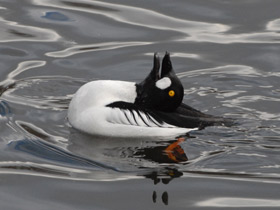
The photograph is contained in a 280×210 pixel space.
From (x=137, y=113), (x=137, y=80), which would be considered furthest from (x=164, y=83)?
(x=137, y=80)

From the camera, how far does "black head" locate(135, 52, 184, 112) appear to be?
1070 cm

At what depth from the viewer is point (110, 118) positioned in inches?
430

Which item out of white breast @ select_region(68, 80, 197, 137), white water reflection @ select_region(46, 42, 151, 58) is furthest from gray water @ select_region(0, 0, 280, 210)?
white breast @ select_region(68, 80, 197, 137)

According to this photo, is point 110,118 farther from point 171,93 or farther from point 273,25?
point 273,25

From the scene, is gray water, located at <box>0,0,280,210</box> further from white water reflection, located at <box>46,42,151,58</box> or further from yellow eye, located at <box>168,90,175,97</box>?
yellow eye, located at <box>168,90,175,97</box>

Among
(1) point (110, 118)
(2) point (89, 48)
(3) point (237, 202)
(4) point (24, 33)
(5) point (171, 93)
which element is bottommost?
(3) point (237, 202)

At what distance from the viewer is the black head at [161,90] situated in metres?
10.7

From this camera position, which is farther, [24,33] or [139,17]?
[139,17]

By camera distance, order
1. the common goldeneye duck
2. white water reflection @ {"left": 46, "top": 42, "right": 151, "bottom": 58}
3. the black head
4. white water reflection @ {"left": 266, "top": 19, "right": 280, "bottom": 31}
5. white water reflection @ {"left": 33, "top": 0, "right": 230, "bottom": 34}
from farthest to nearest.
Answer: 1. white water reflection @ {"left": 33, "top": 0, "right": 230, "bottom": 34}
2. white water reflection @ {"left": 266, "top": 19, "right": 280, "bottom": 31}
3. white water reflection @ {"left": 46, "top": 42, "right": 151, "bottom": 58}
4. the common goldeneye duck
5. the black head

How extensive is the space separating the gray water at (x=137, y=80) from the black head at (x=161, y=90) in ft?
1.75

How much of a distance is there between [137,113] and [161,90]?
0.48m

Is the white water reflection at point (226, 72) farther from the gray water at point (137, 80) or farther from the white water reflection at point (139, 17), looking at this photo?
the white water reflection at point (139, 17)

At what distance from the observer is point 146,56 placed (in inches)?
555

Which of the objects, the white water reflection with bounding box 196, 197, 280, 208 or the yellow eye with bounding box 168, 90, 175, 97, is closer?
the white water reflection with bounding box 196, 197, 280, 208
